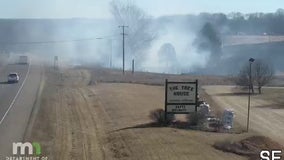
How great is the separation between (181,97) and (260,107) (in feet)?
70.9

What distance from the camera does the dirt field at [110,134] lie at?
24.1 metres

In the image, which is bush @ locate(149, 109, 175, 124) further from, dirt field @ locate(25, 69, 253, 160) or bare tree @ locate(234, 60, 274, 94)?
bare tree @ locate(234, 60, 274, 94)

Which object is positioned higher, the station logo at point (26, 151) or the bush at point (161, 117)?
the bush at point (161, 117)

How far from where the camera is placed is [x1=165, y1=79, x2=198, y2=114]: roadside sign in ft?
112

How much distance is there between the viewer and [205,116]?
33.8 meters

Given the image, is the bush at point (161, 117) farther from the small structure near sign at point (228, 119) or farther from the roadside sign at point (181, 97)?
the small structure near sign at point (228, 119)

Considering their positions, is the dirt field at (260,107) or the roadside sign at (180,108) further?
the dirt field at (260,107)

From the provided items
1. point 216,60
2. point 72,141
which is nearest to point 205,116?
point 72,141

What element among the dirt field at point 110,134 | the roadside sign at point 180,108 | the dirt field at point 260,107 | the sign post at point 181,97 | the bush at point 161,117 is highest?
the sign post at point 181,97

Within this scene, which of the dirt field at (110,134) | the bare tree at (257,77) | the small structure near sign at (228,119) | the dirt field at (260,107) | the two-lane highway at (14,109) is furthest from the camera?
the bare tree at (257,77)

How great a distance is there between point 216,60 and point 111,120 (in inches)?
4882

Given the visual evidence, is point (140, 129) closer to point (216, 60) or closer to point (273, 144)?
point (273, 144)

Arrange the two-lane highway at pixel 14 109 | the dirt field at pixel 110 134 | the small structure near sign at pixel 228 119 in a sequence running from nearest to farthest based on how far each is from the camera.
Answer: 1. the dirt field at pixel 110 134
2. the two-lane highway at pixel 14 109
3. the small structure near sign at pixel 228 119

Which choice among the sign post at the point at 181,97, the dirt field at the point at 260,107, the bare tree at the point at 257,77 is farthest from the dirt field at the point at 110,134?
Answer: the bare tree at the point at 257,77
